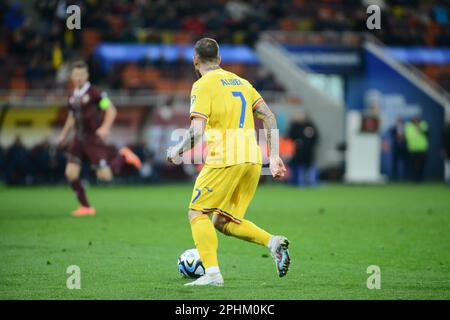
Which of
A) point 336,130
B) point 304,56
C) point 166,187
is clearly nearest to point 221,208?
point 166,187

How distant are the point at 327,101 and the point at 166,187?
6.56 m

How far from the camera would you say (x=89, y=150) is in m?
16.1

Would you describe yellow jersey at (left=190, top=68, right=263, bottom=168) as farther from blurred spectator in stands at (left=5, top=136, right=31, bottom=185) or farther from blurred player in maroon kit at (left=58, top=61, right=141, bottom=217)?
blurred spectator in stands at (left=5, top=136, right=31, bottom=185)

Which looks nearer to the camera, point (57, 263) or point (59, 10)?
point (57, 263)

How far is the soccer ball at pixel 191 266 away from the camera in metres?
9.08

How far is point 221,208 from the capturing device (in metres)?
8.61

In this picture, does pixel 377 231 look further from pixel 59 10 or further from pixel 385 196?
pixel 59 10

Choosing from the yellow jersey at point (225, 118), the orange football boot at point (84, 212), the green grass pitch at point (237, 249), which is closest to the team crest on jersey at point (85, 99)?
the orange football boot at point (84, 212)

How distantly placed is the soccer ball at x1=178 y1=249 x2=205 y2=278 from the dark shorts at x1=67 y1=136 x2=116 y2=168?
725 centimetres

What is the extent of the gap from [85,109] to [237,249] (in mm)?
5337

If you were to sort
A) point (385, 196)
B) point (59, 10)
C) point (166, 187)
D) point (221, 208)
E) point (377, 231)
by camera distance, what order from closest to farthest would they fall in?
point (221, 208) < point (377, 231) < point (385, 196) < point (166, 187) < point (59, 10)

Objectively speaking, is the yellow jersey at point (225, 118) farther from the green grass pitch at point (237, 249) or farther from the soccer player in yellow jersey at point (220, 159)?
the green grass pitch at point (237, 249)

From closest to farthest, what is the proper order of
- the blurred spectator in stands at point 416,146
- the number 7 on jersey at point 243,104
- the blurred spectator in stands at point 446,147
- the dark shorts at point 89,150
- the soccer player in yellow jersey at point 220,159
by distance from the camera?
the soccer player in yellow jersey at point 220,159 → the number 7 on jersey at point 243,104 → the dark shorts at point 89,150 → the blurred spectator in stands at point 446,147 → the blurred spectator in stands at point 416,146

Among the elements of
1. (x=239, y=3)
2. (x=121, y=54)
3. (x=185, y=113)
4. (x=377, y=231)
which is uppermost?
(x=239, y=3)
